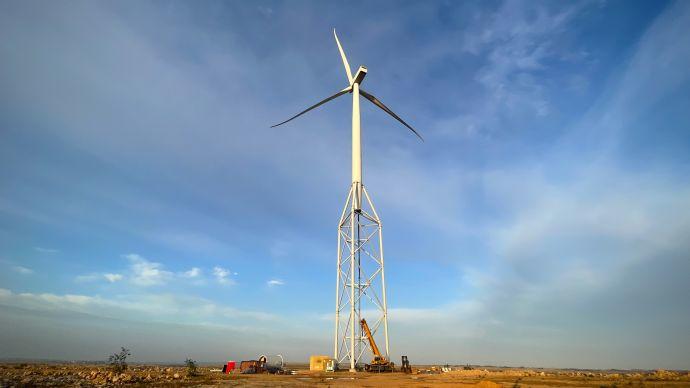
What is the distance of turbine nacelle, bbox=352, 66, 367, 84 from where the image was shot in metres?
60.3

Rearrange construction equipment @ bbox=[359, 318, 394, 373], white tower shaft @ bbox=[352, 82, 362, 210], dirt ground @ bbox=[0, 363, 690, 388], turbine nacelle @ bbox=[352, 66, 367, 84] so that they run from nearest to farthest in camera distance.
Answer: dirt ground @ bbox=[0, 363, 690, 388] < construction equipment @ bbox=[359, 318, 394, 373] < white tower shaft @ bbox=[352, 82, 362, 210] < turbine nacelle @ bbox=[352, 66, 367, 84]

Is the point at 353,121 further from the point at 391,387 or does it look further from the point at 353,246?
the point at 391,387

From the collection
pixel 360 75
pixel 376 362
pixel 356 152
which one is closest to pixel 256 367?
pixel 376 362

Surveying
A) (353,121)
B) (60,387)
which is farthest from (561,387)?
(353,121)

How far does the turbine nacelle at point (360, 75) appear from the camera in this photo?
6031 centimetres

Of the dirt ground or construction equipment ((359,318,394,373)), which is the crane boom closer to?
construction equipment ((359,318,394,373))

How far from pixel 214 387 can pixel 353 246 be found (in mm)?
27299

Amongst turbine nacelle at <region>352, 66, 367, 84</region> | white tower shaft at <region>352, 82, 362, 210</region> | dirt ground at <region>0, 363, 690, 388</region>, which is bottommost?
dirt ground at <region>0, 363, 690, 388</region>

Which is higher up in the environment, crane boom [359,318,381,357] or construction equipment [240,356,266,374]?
crane boom [359,318,381,357]

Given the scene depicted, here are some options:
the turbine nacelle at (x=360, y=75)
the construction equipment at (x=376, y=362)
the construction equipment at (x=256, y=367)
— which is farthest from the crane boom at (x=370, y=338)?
the turbine nacelle at (x=360, y=75)

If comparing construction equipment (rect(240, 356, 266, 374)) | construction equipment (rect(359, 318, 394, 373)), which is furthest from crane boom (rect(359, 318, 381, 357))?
construction equipment (rect(240, 356, 266, 374))

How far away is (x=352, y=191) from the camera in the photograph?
178ft

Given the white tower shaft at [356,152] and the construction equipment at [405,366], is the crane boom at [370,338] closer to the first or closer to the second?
the construction equipment at [405,366]

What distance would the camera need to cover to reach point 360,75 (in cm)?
6088
